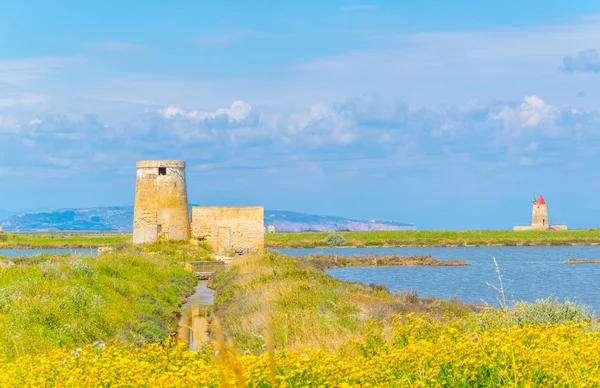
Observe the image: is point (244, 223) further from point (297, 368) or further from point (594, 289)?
point (297, 368)

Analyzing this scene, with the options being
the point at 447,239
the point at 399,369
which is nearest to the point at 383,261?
the point at 447,239

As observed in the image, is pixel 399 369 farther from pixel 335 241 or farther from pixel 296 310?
pixel 335 241

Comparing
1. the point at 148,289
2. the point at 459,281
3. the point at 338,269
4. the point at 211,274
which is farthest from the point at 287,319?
the point at 338,269

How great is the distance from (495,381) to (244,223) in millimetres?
28566

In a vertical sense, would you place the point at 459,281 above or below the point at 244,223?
below

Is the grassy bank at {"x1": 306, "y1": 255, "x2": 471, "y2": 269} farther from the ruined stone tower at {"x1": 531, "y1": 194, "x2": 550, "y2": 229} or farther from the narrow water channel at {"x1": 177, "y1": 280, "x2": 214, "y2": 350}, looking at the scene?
the ruined stone tower at {"x1": 531, "y1": 194, "x2": 550, "y2": 229}

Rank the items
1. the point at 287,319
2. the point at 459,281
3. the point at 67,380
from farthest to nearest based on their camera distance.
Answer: the point at 459,281 → the point at 287,319 → the point at 67,380

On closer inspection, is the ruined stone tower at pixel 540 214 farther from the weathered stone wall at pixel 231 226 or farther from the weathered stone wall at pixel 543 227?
the weathered stone wall at pixel 231 226

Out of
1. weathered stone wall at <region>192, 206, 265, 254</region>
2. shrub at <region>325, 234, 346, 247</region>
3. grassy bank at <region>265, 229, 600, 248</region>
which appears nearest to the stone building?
grassy bank at <region>265, 229, 600, 248</region>

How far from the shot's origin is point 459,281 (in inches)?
1371

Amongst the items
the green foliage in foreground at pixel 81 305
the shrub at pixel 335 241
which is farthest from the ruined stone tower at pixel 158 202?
the shrub at pixel 335 241

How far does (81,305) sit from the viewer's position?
15.0 meters

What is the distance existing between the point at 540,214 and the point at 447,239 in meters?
22.9

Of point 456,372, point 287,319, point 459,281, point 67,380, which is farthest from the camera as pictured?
point 459,281
